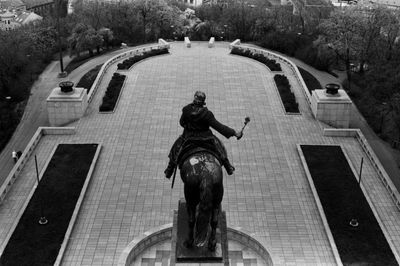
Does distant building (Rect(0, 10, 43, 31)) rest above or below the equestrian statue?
below

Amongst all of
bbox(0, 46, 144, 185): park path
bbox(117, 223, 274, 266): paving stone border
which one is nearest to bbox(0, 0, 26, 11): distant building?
bbox(0, 46, 144, 185): park path

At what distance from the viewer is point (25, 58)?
233 feet

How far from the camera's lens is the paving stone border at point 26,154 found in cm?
4225

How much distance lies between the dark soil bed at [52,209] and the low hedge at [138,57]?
19939 millimetres

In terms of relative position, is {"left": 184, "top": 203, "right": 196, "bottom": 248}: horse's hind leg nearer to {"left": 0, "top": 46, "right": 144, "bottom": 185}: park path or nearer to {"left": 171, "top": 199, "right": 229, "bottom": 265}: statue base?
{"left": 171, "top": 199, "right": 229, "bottom": 265}: statue base

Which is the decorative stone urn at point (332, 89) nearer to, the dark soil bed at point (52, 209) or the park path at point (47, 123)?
the park path at point (47, 123)

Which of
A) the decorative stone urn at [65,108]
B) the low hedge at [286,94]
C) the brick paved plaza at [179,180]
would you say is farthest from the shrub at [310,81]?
the decorative stone urn at [65,108]

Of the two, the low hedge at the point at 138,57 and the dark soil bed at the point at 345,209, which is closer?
the dark soil bed at the point at 345,209

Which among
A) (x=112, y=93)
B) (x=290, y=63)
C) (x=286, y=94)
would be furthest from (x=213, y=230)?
(x=290, y=63)

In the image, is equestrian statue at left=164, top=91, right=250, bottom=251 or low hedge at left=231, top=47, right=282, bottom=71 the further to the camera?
low hedge at left=231, top=47, right=282, bottom=71

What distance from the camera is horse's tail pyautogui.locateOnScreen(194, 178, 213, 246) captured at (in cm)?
2524

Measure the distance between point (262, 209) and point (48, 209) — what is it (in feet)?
46.8

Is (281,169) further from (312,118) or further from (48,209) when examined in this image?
(48,209)

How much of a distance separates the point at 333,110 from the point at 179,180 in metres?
18.4
